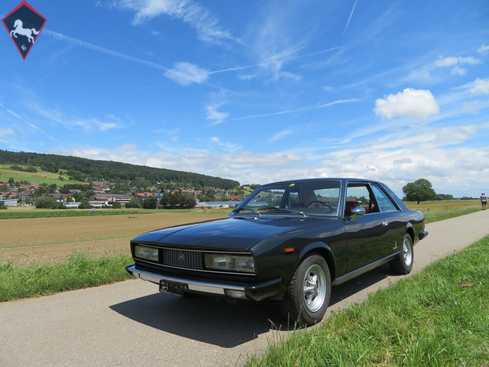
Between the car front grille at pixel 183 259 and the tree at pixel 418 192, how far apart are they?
90746 mm

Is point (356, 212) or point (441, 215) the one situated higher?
point (356, 212)

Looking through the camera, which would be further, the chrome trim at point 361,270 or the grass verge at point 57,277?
the grass verge at point 57,277

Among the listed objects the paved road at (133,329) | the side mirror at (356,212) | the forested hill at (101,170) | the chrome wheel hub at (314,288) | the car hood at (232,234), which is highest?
the forested hill at (101,170)

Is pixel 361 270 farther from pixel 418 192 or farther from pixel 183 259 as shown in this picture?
pixel 418 192

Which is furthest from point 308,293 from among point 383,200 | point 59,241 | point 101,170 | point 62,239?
point 101,170

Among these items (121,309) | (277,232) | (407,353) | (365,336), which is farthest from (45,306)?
→ (407,353)

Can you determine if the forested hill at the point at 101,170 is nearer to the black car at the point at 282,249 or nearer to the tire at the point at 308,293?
the black car at the point at 282,249

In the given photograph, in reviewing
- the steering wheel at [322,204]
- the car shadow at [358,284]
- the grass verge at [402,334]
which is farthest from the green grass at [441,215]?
the grass verge at [402,334]

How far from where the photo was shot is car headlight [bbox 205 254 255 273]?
2629 millimetres

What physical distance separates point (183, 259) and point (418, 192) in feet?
300

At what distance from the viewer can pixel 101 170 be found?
137375 mm

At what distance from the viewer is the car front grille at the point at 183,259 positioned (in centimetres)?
289

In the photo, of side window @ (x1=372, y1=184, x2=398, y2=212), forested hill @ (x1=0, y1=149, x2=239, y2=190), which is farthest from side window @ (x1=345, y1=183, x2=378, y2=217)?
forested hill @ (x1=0, y1=149, x2=239, y2=190)

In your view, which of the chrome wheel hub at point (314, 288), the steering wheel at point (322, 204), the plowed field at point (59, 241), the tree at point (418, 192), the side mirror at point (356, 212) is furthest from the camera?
the tree at point (418, 192)
